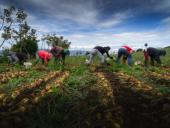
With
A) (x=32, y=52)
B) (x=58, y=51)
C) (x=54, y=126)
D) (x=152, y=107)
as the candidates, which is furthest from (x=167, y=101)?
(x=32, y=52)

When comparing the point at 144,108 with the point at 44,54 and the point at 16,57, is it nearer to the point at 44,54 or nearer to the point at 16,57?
the point at 44,54

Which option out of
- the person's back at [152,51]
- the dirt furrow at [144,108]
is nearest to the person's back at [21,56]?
the person's back at [152,51]

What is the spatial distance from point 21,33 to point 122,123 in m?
25.7

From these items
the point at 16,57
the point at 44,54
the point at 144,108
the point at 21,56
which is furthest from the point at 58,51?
the point at 144,108

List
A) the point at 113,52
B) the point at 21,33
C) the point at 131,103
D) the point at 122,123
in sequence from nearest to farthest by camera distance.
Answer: the point at 122,123 → the point at 131,103 → the point at 113,52 → the point at 21,33

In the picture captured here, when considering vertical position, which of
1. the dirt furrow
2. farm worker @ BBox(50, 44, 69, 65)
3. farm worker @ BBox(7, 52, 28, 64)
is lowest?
the dirt furrow

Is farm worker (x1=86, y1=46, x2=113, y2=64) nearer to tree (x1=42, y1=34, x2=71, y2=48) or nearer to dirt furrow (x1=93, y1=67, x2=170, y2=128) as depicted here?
dirt furrow (x1=93, y1=67, x2=170, y2=128)

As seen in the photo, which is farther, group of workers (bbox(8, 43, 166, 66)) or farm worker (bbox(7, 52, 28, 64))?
farm worker (bbox(7, 52, 28, 64))

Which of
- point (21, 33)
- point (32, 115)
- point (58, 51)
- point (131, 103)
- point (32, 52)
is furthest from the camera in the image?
point (32, 52)

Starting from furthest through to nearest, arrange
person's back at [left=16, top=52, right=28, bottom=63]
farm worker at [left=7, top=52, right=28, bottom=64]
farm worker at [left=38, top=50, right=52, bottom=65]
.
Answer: person's back at [left=16, top=52, right=28, bottom=63] < farm worker at [left=7, top=52, right=28, bottom=64] < farm worker at [left=38, top=50, right=52, bottom=65]

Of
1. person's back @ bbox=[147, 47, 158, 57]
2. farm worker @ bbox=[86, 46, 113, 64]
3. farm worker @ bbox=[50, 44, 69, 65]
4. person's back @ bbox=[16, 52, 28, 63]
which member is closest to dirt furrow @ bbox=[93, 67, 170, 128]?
farm worker @ bbox=[86, 46, 113, 64]

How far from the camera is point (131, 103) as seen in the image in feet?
13.0

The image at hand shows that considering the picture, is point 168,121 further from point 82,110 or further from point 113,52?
point 113,52

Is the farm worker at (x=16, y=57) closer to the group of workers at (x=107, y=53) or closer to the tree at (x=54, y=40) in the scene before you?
the group of workers at (x=107, y=53)
